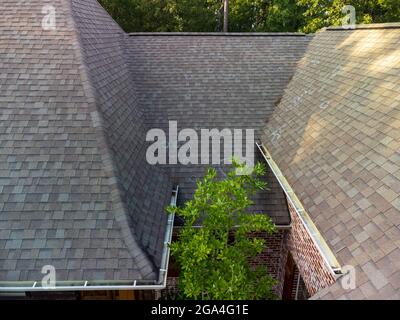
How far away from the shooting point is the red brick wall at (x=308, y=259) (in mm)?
6133

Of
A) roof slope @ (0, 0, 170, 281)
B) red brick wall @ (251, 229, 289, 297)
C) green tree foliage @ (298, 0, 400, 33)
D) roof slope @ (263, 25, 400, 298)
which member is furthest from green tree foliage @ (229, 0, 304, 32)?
red brick wall @ (251, 229, 289, 297)

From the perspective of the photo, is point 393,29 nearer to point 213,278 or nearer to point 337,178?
point 337,178

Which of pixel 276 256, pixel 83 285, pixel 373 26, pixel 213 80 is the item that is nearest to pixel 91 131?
pixel 83 285

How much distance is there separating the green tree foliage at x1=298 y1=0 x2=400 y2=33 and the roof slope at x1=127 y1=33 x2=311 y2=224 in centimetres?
648

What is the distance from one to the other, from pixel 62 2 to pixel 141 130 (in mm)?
4169

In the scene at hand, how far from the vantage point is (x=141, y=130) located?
9188mm

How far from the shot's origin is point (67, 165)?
21.0 feet

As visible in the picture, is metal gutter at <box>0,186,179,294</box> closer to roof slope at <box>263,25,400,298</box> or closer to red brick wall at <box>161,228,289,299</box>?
roof slope at <box>263,25,400,298</box>

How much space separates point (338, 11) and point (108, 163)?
17571mm

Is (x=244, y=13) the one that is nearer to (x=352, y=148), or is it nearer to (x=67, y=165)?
(x=352, y=148)

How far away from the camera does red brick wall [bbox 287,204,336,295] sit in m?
6.13

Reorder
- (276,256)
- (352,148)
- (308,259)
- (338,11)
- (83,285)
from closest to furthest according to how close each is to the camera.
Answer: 1. (83,285)
2. (352,148)
3. (308,259)
4. (276,256)
5. (338,11)

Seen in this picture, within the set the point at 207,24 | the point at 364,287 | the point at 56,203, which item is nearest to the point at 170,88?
the point at 56,203

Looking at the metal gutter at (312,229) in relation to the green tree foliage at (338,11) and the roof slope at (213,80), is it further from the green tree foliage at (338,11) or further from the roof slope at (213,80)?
the green tree foliage at (338,11)
